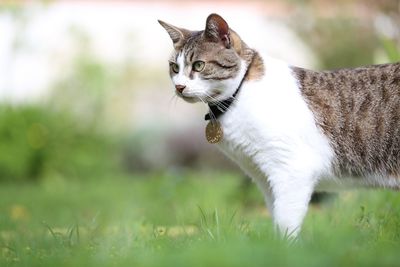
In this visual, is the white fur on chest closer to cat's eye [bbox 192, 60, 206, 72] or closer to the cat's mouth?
the cat's mouth

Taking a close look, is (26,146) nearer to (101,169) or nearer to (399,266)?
(101,169)

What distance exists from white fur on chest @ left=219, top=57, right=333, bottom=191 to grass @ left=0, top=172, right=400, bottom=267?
337 millimetres

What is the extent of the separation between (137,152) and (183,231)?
6.08 metres

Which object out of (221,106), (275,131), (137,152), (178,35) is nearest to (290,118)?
(275,131)

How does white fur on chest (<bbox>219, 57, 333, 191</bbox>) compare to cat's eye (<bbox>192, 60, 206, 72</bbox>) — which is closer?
white fur on chest (<bbox>219, 57, 333, 191</bbox>)

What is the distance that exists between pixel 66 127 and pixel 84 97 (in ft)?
1.59

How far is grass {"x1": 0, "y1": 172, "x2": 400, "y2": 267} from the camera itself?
9.11 feet

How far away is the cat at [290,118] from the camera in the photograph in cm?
368

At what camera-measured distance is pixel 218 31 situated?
153 inches

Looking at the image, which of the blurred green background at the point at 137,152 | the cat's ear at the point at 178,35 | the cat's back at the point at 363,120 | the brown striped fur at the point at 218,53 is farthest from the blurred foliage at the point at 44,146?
the cat's back at the point at 363,120

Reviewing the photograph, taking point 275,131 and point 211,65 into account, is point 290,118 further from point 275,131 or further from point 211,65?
point 211,65

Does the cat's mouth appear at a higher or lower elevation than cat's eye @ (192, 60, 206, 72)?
lower

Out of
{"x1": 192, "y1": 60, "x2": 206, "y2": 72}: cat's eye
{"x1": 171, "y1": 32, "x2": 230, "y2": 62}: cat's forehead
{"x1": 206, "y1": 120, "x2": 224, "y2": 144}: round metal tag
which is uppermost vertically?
{"x1": 171, "y1": 32, "x2": 230, "y2": 62}: cat's forehead

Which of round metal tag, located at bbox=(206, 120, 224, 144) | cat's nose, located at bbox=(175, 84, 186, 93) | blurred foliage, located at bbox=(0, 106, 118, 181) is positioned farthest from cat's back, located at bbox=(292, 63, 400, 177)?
blurred foliage, located at bbox=(0, 106, 118, 181)
